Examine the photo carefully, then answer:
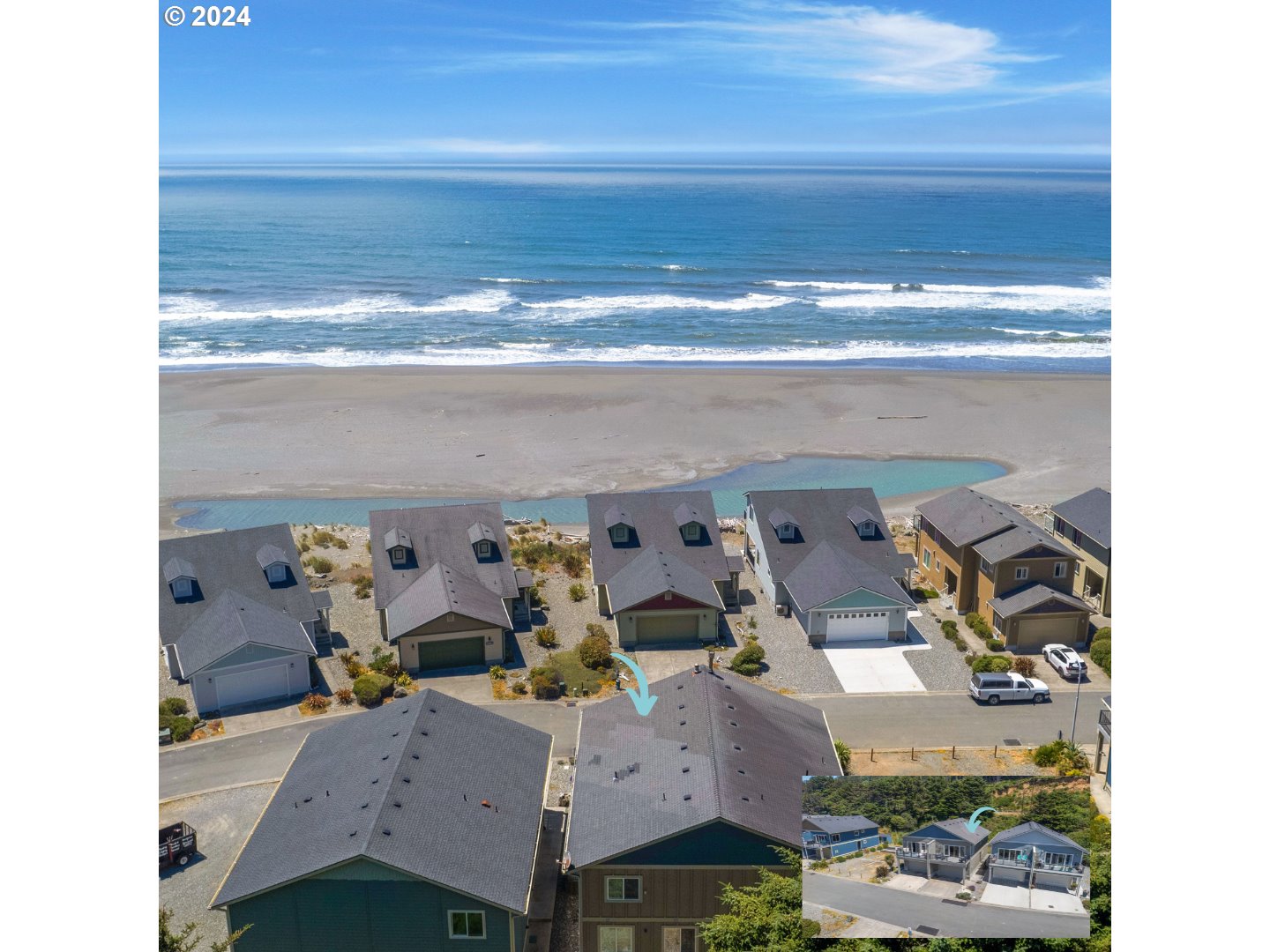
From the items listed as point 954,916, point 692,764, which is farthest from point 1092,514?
point 954,916

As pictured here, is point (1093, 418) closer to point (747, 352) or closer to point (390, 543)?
point (747, 352)

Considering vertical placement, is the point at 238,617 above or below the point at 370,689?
above

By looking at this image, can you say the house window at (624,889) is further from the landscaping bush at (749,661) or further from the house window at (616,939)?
the landscaping bush at (749,661)

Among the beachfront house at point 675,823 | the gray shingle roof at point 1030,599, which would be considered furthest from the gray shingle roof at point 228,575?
A: the gray shingle roof at point 1030,599

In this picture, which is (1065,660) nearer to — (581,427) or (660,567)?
(660,567)

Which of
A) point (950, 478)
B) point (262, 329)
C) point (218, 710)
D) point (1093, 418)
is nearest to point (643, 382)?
point (950, 478)
